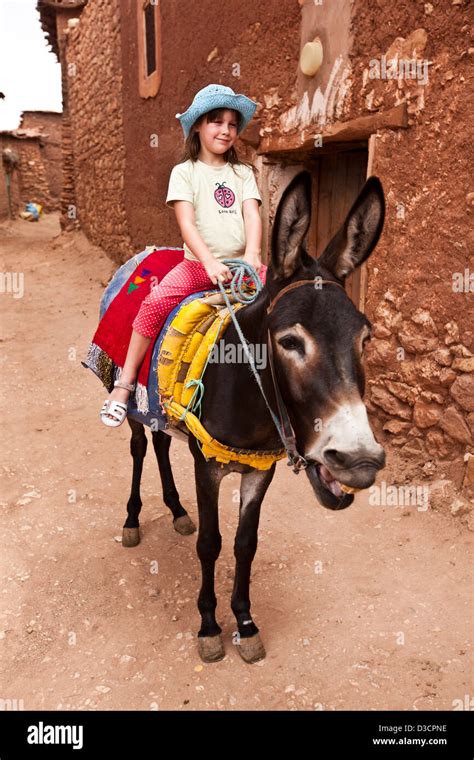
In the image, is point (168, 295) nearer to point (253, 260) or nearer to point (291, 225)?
point (253, 260)

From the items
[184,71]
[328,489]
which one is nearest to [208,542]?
[328,489]

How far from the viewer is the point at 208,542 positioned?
263 cm

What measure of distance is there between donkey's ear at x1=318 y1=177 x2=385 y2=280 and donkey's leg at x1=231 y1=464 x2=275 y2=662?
3.43 ft

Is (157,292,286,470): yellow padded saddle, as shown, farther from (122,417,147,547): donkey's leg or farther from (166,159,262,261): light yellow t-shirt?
(122,417,147,547): donkey's leg

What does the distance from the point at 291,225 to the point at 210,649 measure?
2012 millimetres

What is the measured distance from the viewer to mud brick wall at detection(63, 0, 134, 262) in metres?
9.31

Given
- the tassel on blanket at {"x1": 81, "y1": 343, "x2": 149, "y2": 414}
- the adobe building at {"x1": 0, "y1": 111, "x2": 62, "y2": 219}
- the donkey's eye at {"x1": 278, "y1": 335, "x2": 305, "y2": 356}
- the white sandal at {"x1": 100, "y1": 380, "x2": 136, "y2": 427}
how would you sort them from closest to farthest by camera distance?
1. the donkey's eye at {"x1": 278, "y1": 335, "x2": 305, "y2": 356}
2. the white sandal at {"x1": 100, "y1": 380, "x2": 136, "y2": 427}
3. the tassel on blanket at {"x1": 81, "y1": 343, "x2": 149, "y2": 414}
4. the adobe building at {"x1": 0, "y1": 111, "x2": 62, "y2": 219}

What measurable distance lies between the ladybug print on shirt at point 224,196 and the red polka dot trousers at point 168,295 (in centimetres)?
32

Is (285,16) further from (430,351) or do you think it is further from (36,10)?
(36,10)

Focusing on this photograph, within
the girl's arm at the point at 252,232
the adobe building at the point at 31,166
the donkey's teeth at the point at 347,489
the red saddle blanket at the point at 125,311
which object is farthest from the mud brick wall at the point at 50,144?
the donkey's teeth at the point at 347,489

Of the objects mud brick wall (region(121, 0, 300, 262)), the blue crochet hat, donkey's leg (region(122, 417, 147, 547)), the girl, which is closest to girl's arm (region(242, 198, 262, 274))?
the girl

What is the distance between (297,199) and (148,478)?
9.93 feet

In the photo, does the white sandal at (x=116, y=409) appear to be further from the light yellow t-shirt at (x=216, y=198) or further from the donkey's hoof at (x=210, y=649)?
the donkey's hoof at (x=210, y=649)
